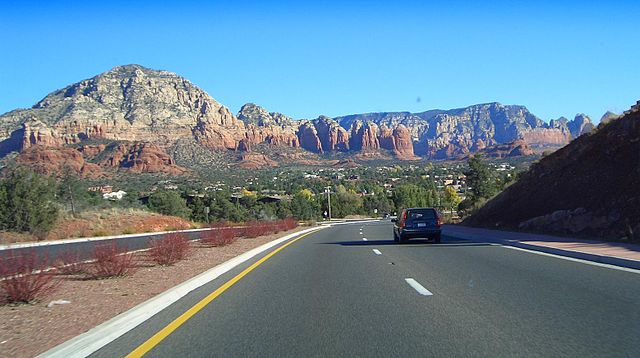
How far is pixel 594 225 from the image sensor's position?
2556 cm

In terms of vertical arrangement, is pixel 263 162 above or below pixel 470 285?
above

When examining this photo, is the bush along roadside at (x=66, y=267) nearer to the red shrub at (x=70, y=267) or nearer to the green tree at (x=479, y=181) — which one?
the red shrub at (x=70, y=267)

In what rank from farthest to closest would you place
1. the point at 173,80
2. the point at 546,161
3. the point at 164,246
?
1. the point at 173,80
2. the point at 546,161
3. the point at 164,246

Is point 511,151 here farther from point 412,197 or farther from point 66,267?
point 66,267

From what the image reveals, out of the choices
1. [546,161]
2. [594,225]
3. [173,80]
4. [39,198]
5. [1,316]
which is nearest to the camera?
[1,316]

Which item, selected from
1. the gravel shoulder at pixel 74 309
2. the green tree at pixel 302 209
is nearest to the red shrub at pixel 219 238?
the gravel shoulder at pixel 74 309

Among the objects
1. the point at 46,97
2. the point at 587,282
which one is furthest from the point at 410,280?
the point at 46,97

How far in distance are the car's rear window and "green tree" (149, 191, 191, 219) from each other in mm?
59081

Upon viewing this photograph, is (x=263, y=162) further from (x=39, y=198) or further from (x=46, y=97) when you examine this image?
(x=39, y=198)

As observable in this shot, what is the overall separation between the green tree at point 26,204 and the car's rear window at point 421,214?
2992 cm

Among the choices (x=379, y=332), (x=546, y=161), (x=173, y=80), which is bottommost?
(x=379, y=332)

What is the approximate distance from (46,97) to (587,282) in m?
160

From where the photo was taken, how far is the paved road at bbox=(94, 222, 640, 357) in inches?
286

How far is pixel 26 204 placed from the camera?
4531cm
